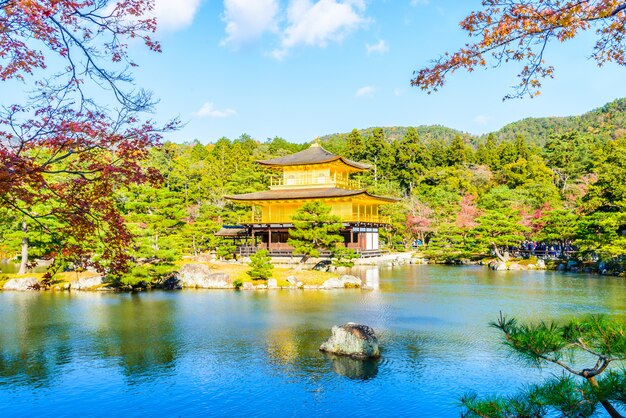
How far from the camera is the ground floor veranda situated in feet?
96.2

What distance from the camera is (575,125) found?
88000mm

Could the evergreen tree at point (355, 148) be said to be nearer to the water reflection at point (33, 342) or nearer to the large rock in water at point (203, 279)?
the large rock in water at point (203, 279)

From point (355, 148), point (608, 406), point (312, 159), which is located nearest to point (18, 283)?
point (312, 159)

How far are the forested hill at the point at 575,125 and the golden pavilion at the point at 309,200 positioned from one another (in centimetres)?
4072

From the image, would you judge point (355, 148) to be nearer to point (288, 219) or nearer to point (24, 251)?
point (288, 219)

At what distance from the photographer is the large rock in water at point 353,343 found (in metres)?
9.92

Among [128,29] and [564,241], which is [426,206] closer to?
[564,241]

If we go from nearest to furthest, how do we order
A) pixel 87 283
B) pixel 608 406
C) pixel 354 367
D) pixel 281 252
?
pixel 608 406, pixel 354 367, pixel 87 283, pixel 281 252

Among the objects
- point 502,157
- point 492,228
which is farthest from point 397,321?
point 502,157

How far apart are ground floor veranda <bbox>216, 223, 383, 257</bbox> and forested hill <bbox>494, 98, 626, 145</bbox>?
1598 inches

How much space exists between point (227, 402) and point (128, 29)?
19.0ft

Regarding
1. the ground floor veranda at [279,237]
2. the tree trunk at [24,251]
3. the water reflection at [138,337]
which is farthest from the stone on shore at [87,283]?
the ground floor veranda at [279,237]

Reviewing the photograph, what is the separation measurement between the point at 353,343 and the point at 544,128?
362ft

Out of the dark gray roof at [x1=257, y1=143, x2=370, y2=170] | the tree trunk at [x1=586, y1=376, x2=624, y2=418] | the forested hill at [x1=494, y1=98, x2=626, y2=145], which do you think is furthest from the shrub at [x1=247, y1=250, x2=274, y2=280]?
the forested hill at [x1=494, y1=98, x2=626, y2=145]
